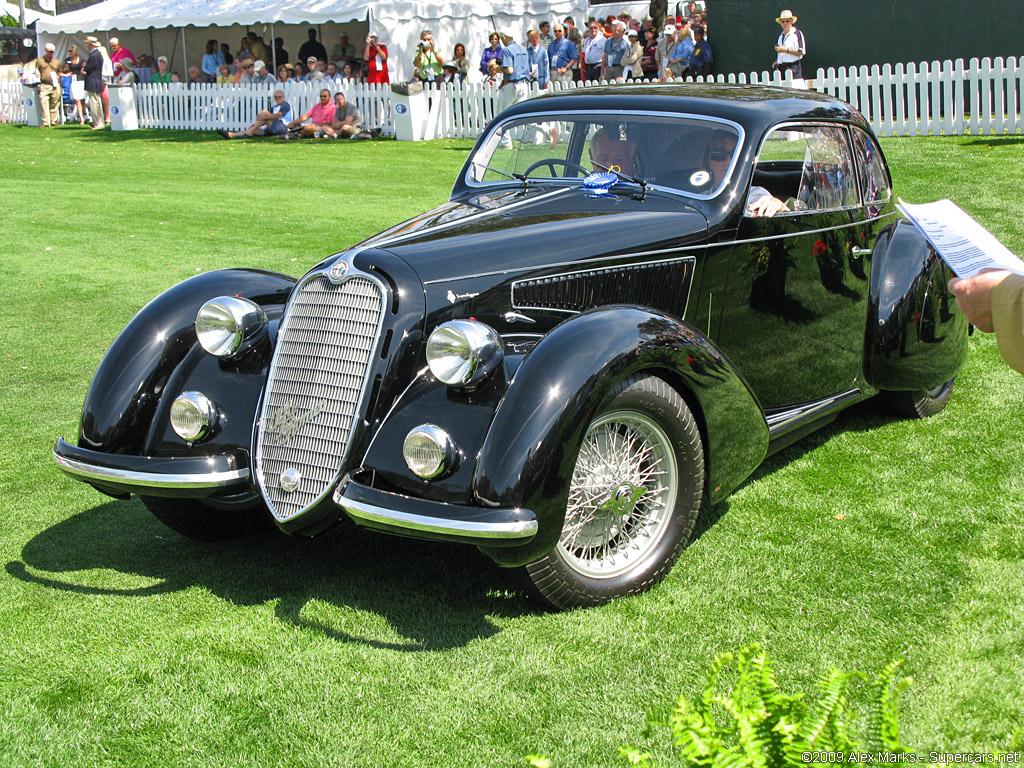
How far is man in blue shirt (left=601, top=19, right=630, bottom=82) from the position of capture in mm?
18875

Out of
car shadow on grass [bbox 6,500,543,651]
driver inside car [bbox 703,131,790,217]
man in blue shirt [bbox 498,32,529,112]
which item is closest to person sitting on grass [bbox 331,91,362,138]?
man in blue shirt [bbox 498,32,529,112]

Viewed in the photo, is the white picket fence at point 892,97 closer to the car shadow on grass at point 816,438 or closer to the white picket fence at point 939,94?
the white picket fence at point 939,94

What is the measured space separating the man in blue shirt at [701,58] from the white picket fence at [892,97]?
1.48ft

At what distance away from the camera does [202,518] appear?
13.5 feet

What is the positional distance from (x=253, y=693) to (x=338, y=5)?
837 inches

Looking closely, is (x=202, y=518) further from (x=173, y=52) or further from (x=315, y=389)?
(x=173, y=52)

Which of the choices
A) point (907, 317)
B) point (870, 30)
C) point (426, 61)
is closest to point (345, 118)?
point (426, 61)

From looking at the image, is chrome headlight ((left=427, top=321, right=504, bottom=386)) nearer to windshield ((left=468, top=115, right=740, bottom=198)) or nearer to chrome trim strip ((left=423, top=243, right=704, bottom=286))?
chrome trim strip ((left=423, top=243, right=704, bottom=286))

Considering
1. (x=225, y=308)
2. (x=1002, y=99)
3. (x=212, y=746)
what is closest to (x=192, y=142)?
(x=1002, y=99)

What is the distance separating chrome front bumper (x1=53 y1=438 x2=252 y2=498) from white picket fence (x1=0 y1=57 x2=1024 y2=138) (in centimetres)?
1131

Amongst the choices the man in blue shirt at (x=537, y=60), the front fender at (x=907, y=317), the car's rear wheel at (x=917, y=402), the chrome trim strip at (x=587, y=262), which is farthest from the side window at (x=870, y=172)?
the man in blue shirt at (x=537, y=60)

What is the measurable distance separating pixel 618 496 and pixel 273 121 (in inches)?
783

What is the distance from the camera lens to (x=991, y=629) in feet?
10.9

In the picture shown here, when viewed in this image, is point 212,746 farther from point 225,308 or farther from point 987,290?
point 987,290
